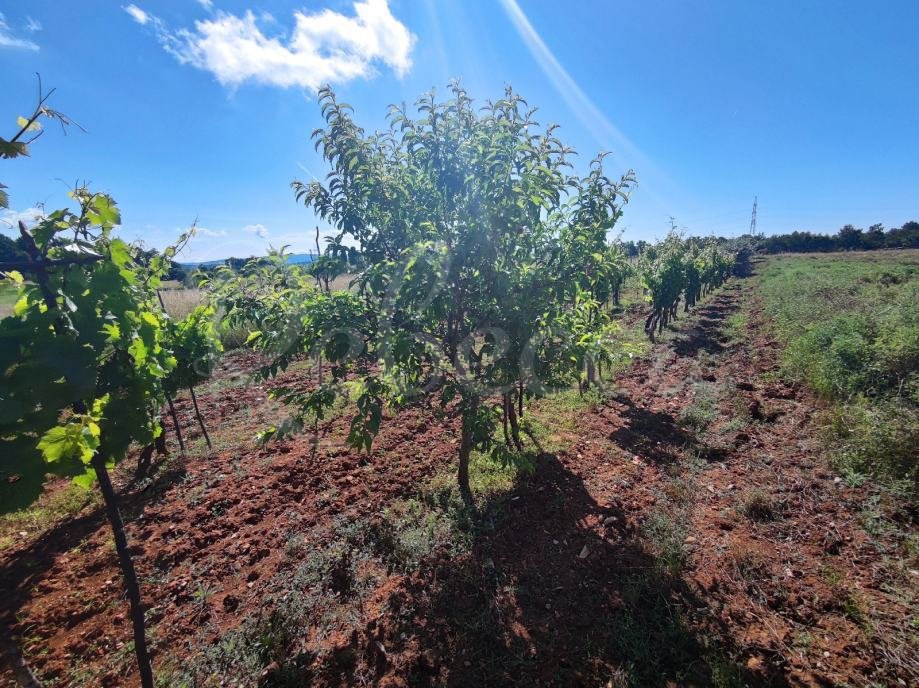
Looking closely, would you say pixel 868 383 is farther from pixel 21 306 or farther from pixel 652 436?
pixel 21 306

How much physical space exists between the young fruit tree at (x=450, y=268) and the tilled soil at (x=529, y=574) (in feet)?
4.94

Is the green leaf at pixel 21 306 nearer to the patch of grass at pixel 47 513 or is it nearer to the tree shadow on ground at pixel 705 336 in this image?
the patch of grass at pixel 47 513

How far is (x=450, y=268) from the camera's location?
328cm

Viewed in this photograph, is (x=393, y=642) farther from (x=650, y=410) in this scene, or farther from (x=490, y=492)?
(x=650, y=410)

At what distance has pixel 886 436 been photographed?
484 cm

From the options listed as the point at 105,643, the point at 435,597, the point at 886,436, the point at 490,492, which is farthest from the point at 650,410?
the point at 105,643

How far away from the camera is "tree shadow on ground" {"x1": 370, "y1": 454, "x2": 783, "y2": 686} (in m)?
2.79

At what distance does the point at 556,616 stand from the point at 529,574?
0.46 meters

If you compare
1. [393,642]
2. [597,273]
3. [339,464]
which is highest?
[597,273]

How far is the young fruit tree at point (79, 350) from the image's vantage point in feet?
5.70

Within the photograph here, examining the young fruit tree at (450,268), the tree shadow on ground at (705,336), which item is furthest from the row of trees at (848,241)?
the young fruit tree at (450,268)

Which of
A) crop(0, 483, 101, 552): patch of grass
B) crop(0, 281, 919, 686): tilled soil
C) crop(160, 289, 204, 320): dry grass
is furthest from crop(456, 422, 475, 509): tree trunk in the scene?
crop(160, 289, 204, 320): dry grass

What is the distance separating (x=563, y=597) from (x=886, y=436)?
514 cm

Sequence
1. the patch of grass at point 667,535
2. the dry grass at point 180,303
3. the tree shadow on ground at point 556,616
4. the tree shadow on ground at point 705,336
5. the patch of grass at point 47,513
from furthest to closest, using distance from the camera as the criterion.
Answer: the dry grass at point 180,303
the tree shadow on ground at point 705,336
the patch of grass at point 47,513
the patch of grass at point 667,535
the tree shadow on ground at point 556,616
